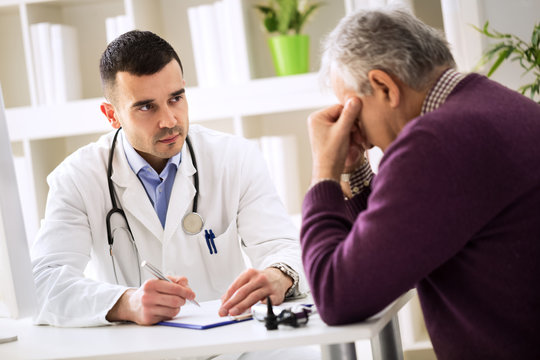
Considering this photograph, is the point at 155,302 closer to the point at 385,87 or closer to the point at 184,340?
the point at 184,340

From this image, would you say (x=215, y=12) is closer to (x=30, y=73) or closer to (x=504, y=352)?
(x=30, y=73)

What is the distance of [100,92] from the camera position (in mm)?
3547

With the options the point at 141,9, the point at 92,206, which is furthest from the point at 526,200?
the point at 141,9

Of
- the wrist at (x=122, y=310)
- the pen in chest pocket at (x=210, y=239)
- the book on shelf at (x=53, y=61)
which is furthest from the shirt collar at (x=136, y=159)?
the book on shelf at (x=53, y=61)

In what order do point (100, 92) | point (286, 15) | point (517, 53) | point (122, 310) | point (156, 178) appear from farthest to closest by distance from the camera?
point (100, 92) → point (286, 15) → point (517, 53) → point (156, 178) → point (122, 310)

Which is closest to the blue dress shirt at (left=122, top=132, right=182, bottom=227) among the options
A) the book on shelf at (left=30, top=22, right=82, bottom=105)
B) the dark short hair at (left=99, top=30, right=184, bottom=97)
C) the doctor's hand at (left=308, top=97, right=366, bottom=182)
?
the dark short hair at (left=99, top=30, right=184, bottom=97)

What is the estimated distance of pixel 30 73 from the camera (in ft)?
10.8

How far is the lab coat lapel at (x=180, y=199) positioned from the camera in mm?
2115

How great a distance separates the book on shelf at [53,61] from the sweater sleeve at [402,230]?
2.37 meters

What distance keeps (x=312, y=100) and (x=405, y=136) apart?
1827 millimetres

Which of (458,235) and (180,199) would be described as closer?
(458,235)

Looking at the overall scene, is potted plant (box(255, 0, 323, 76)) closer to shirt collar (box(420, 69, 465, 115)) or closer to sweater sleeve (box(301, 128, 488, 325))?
shirt collar (box(420, 69, 465, 115))

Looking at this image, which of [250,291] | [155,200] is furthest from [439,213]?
[155,200]

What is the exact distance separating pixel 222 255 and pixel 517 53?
141cm
